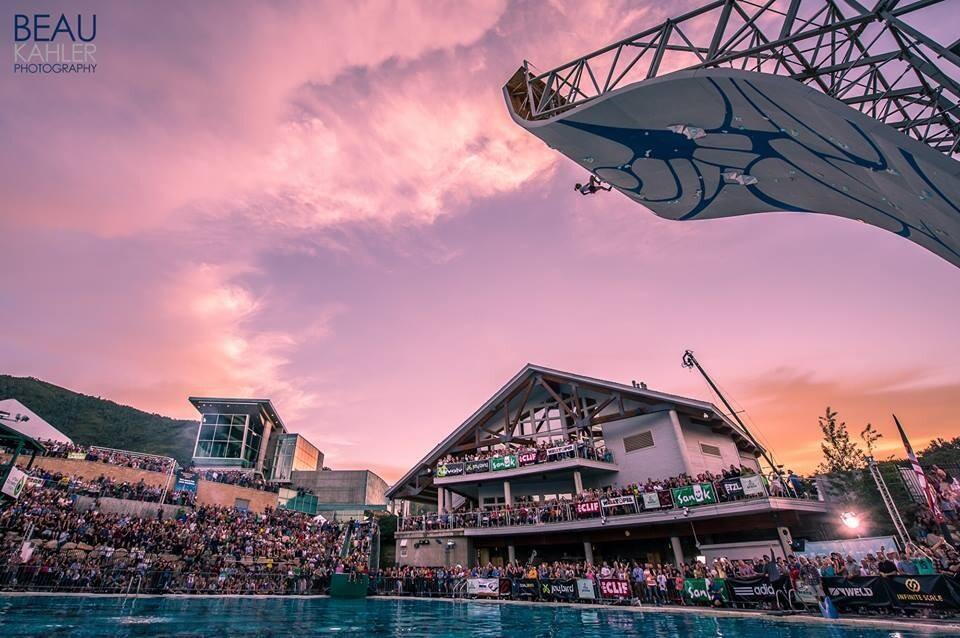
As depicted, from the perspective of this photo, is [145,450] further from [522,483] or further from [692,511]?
[692,511]

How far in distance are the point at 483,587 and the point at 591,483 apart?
957 centimetres

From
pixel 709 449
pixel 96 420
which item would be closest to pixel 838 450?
pixel 709 449

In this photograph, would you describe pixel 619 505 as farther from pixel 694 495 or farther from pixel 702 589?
pixel 702 589

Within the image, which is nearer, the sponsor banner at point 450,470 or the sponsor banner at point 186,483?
the sponsor banner at point 450,470

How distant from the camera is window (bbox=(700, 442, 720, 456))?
27.2m

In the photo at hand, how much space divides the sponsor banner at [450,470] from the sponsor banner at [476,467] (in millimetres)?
492

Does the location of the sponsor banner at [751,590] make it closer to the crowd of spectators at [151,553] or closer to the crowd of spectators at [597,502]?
the crowd of spectators at [597,502]

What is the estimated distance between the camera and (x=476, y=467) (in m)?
30.9

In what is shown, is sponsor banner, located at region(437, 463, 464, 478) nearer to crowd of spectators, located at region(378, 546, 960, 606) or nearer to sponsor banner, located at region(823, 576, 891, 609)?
crowd of spectators, located at region(378, 546, 960, 606)

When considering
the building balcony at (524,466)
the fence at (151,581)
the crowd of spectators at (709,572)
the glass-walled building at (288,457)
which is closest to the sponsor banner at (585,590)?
the crowd of spectators at (709,572)

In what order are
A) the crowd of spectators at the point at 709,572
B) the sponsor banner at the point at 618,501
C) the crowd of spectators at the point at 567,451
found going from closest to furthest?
the crowd of spectators at the point at 709,572
the sponsor banner at the point at 618,501
the crowd of spectators at the point at 567,451

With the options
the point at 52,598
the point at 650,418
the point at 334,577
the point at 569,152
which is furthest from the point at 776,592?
the point at 52,598

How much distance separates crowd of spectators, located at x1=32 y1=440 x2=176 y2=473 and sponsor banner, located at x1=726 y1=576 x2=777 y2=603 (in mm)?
39811

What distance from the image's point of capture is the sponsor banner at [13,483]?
20.6 m
